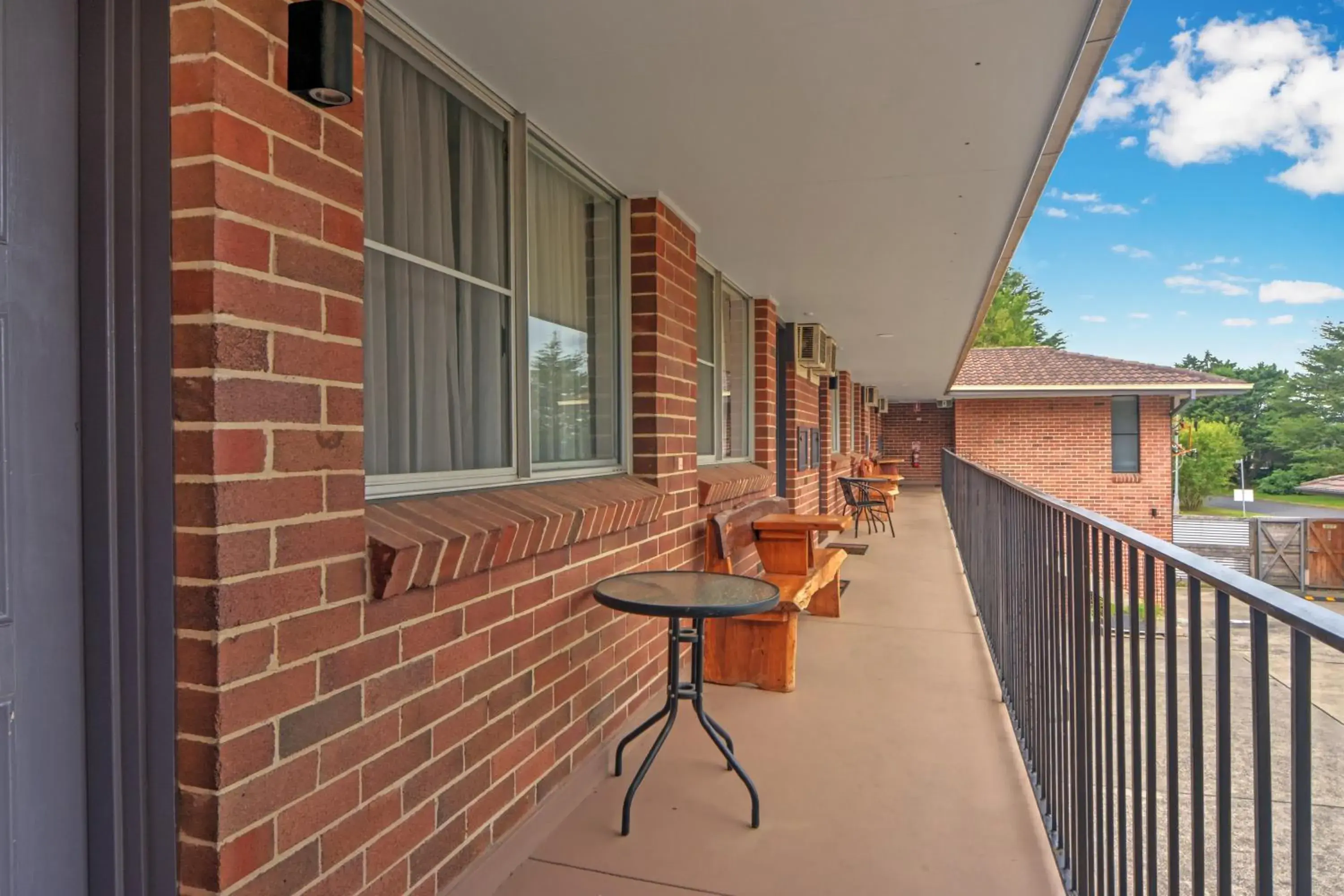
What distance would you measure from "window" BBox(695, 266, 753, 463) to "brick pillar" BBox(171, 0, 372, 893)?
9.22ft

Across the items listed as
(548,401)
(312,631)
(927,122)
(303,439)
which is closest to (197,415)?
(303,439)

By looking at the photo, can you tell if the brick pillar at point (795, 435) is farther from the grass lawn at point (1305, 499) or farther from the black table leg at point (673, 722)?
the grass lawn at point (1305, 499)

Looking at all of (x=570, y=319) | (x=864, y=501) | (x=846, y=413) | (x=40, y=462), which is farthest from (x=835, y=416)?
(x=40, y=462)

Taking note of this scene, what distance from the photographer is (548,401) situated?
2988mm

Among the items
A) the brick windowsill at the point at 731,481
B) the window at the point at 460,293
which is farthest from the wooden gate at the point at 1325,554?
the window at the point at 460,293

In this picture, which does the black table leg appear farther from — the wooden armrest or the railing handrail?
the wooden armrest

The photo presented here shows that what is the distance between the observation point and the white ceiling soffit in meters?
2.04

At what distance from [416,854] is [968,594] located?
17.1 ft

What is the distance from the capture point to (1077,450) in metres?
16.8

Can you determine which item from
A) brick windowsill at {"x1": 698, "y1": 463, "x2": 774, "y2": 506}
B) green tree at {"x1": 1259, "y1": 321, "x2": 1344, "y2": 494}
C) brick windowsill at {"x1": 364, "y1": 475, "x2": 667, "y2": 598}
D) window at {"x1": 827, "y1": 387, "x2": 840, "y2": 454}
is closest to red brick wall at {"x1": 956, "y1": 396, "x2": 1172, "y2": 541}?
window at {"x1": 827, "y1": 387, "x2": 840, "y2": 454}

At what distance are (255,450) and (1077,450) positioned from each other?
1810 cm

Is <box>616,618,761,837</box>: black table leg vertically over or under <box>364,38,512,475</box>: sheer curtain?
under

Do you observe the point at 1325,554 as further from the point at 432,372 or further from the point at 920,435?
the point at 432,372

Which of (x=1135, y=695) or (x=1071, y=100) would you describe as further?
(x=1071, y=100)
